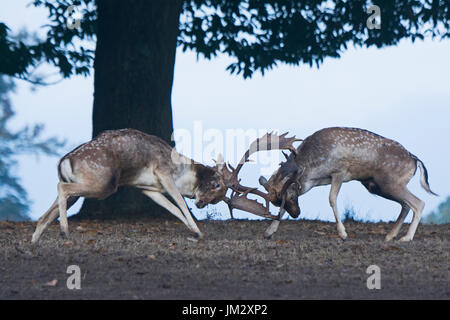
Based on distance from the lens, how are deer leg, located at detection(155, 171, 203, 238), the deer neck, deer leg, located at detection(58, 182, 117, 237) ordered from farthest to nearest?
the deer neck < deer leg, located at detection(155, 171, 203, 238) < deer leg, located at detection(58, 182, 117, 237)

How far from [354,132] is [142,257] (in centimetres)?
360

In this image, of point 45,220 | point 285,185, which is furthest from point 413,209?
point 45,220

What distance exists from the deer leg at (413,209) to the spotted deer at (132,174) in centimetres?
249

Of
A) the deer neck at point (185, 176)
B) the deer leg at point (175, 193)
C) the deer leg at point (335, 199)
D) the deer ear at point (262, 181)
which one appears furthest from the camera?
the deer neck at point (185, 176)

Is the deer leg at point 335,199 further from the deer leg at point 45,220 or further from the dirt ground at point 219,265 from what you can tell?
the deer leg at point 45,220

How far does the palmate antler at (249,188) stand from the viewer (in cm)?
995

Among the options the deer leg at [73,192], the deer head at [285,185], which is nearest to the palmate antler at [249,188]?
the deer head at [285,185]

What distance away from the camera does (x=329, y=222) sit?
13.2 metres

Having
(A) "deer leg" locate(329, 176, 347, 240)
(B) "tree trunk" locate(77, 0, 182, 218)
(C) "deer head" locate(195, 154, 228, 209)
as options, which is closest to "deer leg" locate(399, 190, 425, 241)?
(A) "deer leg" locate(329, 176, 347, 240)

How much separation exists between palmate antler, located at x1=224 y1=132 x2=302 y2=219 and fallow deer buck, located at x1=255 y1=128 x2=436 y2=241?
0.13 metres

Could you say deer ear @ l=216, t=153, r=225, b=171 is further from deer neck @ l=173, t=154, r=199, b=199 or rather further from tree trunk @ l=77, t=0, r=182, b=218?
tree trunk @ l=77, t=0, r=182, b=218

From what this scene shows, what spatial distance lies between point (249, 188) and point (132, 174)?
5.13 feet

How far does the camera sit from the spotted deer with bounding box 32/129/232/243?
947 cm
